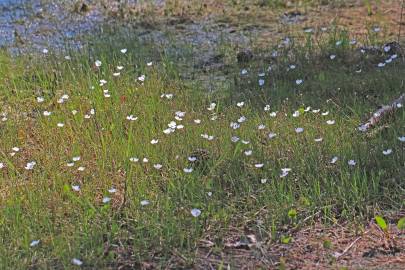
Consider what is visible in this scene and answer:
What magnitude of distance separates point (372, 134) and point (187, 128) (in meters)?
1.09

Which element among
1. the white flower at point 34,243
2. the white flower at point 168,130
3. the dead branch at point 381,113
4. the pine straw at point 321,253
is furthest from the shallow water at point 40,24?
the pine straw at point 321,253

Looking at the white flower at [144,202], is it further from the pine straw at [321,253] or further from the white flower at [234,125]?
the white flower at [234,125]

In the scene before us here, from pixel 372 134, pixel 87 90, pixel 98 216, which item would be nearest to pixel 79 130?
pixel 87 90

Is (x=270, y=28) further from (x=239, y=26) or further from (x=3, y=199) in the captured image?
(x=3, y=199)

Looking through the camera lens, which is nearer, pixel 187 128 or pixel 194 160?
pixel 194 160

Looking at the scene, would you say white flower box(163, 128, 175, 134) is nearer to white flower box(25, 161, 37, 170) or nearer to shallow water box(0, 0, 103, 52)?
white flower box(25, 161, 37, 170)

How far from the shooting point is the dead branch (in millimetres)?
4281

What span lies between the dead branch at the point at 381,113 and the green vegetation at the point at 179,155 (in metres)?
0.05

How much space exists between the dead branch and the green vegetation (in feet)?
0.18

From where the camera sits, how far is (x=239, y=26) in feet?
22.3

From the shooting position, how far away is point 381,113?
172 inches

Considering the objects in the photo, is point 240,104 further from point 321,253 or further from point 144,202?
point 321,253

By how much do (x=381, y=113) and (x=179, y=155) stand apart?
4.15ft

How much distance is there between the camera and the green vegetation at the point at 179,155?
3398 millimetres
